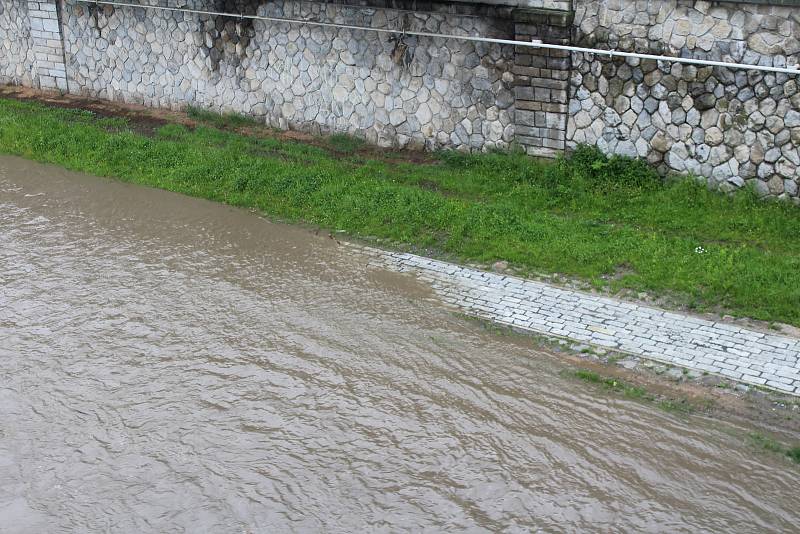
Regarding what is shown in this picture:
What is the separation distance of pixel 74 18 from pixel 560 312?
1215 cm

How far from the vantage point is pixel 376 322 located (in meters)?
9.48

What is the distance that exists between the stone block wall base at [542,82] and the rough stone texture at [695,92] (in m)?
0.18

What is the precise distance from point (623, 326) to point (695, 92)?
3.96 m

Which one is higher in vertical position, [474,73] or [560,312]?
[474,73]

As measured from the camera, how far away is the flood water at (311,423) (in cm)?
695

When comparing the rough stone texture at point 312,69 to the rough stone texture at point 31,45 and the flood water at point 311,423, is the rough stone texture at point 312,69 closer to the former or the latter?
the rough stone texture at point 31,45

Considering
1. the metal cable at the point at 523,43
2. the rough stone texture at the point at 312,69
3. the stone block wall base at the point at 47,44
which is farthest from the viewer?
the stone block wall base at the point at 47,44

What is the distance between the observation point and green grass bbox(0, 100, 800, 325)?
9750 millimetres

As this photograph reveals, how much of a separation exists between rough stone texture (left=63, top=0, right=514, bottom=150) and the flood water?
3573 mm

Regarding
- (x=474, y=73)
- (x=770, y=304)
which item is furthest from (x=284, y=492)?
(x=474, y=73)

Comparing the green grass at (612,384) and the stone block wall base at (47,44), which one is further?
the stone block wall base at (47,44)

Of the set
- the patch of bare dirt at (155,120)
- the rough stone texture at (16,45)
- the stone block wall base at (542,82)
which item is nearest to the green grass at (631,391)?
the stone block wall base at (542,82)

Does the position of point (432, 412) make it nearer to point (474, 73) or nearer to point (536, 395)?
point (536, 395)

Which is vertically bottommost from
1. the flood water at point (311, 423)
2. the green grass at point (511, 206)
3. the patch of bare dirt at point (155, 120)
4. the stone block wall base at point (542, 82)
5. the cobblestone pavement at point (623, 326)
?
the flood water at point (311, 423)
